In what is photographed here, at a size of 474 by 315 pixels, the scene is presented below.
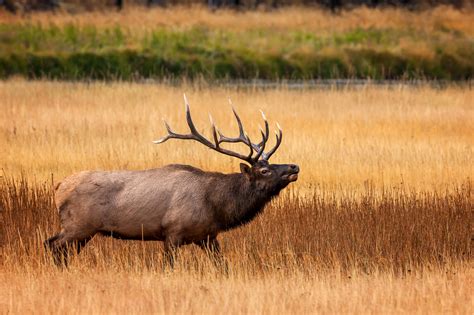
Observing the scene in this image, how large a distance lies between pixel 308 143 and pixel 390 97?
5680 mm

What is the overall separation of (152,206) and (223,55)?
20.1 metres

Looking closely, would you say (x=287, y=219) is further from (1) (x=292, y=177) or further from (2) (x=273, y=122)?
(2) (x=273, y=122)

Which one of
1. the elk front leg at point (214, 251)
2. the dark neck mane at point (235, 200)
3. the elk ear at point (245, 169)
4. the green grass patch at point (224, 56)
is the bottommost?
the green grass patch at point (224, 56)

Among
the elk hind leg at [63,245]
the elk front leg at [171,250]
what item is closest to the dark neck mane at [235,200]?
the elk front leg at [171,250]

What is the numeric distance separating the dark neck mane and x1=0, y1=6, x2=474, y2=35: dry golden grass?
23272mm

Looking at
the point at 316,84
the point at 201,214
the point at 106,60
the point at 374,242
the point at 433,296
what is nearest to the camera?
the point at 433,296

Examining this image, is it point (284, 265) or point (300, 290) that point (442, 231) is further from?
point (300, 290)

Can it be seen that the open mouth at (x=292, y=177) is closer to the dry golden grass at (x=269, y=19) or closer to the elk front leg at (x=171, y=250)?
the elk front leg at (x=171, y=250)

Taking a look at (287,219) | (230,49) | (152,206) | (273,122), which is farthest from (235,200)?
(230,49)

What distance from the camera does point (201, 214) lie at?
9062 millimetres

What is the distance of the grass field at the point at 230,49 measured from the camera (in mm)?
27984

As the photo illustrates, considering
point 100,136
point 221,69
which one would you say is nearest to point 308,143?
point 100,136

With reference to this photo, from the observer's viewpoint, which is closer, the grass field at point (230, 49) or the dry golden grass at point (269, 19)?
the grass field at point (230, 49)

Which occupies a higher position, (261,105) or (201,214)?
(201,214)
